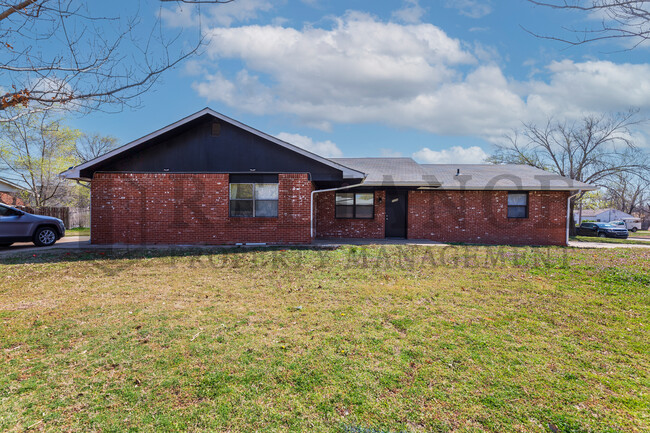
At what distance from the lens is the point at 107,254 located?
1007 centimetres

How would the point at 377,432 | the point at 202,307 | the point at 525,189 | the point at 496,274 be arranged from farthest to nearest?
the point at 525,189 → the point at 496,274 → the point at 202,307 → the point at 377,432

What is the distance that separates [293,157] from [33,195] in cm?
2713

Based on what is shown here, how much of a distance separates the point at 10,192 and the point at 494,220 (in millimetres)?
33329

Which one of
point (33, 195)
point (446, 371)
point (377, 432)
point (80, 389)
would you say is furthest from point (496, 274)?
point (33, 195)

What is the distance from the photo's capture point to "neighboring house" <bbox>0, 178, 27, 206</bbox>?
75.9 feet

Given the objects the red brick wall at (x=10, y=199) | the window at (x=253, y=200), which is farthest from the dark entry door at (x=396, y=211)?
the red brick wall at (x=10, y=199)

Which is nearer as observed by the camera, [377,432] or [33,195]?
[377,432]

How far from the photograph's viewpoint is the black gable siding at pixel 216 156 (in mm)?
11953

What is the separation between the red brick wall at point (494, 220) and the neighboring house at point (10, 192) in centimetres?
2746

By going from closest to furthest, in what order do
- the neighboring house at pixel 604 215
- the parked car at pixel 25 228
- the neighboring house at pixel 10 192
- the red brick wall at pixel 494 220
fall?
1. the parked car at pixel 25 228
2. the red brick wall at pixel 494 220
3. the neighboring house at pixel 10 192
4. the neighboring house at pixel 604 215

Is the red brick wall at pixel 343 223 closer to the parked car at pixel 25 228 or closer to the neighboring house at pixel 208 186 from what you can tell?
the neighboring house at pixel 208 186

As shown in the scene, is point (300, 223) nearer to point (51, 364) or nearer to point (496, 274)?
point (496, 274)

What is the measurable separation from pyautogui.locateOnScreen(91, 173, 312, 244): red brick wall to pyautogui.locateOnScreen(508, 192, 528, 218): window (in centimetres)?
930

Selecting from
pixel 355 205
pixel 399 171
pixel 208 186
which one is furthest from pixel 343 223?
pixel 208 186
